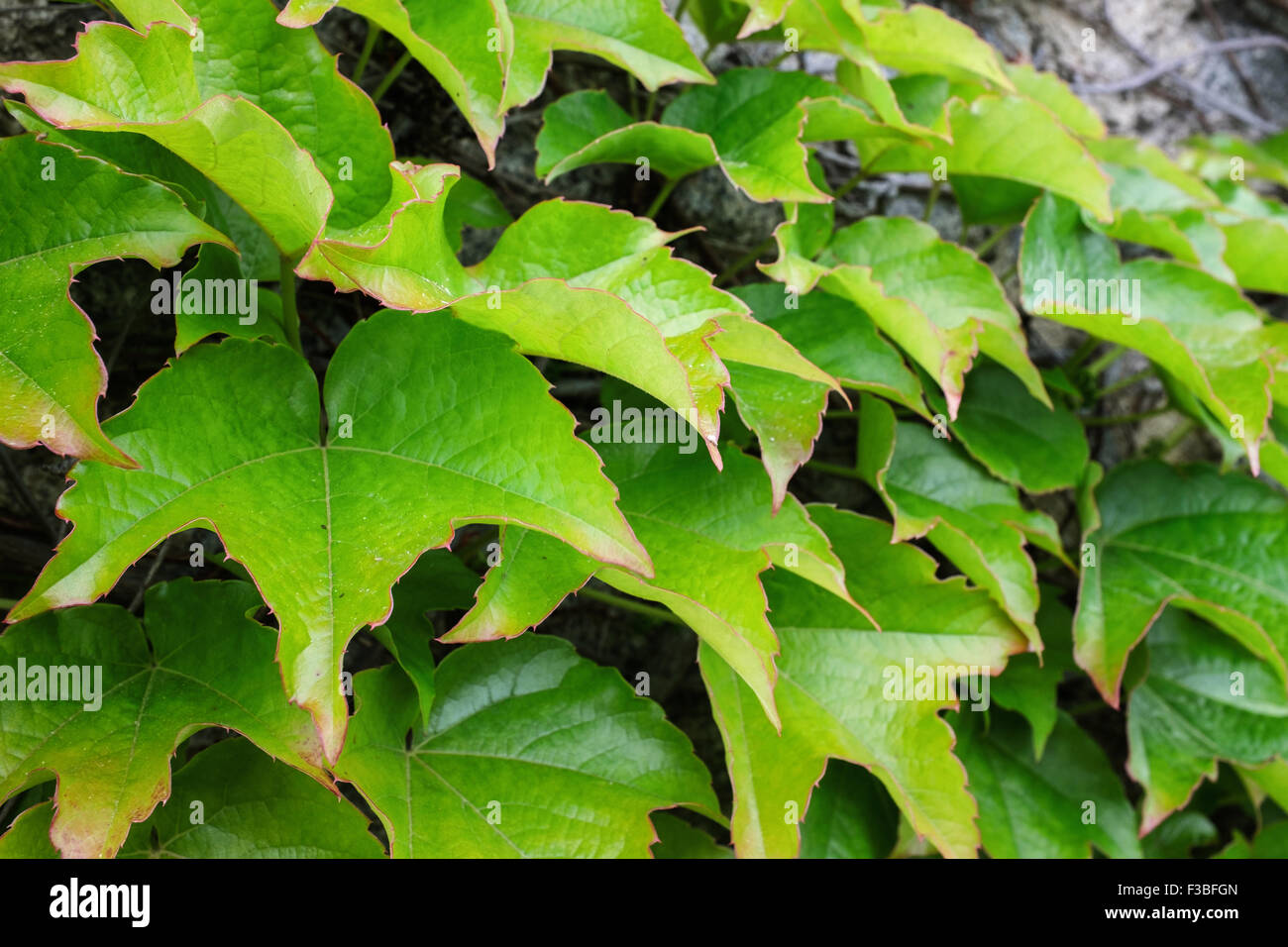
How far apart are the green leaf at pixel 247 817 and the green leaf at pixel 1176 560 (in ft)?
2.48

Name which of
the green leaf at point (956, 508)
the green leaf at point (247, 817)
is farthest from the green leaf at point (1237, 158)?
the green leaf at point (247, 817)

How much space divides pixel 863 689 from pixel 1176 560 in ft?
1.73

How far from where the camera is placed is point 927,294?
979 mm

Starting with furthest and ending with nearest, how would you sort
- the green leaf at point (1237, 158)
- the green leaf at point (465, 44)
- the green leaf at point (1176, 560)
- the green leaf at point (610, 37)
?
1. the green leaf at point (1237, 158)
2. the green leaf at point (1176, 560)
3. the green leaf at point (610, 37)
4. the green leaf at point (465, 44)

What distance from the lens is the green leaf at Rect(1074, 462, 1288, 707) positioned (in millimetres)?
998

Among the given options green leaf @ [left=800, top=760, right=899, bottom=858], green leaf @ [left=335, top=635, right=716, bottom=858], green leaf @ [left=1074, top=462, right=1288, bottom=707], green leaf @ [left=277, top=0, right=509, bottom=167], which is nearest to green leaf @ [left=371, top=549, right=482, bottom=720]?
green leaf @ [left=335, top=635, right=716, bottom=858]

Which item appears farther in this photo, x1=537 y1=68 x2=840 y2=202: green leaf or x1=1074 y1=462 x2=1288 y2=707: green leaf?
x1=1074 y1=462 x2=1288 y2=707: green leaf

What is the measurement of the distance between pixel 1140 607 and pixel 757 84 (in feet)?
2.31

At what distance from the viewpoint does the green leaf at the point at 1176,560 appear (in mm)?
998

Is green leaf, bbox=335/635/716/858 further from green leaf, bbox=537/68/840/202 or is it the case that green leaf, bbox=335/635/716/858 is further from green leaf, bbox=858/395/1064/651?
green leaf, bbox=537/68/840/202

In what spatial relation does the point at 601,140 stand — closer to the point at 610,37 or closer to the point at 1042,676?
the point at 610,37

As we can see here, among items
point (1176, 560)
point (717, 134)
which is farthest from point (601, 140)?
point (1176, 560)

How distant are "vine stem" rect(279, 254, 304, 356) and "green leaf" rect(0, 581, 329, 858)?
0.21m

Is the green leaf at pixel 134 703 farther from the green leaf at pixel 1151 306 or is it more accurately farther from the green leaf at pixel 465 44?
the green leaf at pixel 1151 306
